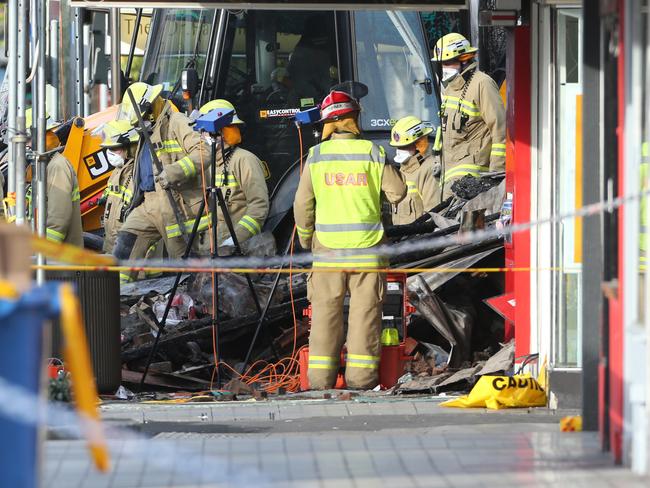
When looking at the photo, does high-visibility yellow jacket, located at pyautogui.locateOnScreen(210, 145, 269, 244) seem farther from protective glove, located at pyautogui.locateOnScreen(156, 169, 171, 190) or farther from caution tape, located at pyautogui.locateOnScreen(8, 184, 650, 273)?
caution tape, located at pyautogui.locateOnScreen(8, 184, 650, 273)

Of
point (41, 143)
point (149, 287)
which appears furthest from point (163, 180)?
point (41, 143)

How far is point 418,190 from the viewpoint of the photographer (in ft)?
46.4

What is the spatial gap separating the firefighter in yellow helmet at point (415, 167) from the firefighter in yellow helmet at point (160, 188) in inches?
75.6

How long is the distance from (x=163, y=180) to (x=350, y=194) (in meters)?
3.51

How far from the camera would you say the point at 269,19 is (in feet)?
49.9

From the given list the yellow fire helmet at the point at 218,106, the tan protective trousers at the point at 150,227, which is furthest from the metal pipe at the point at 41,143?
the tan protective trousers at the point at 150,227

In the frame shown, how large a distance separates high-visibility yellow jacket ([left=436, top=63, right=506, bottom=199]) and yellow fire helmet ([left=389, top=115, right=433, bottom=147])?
1.32 feet

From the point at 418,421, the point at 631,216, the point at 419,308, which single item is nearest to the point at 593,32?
the point at 631,216

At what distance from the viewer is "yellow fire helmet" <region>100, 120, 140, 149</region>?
1447 cm

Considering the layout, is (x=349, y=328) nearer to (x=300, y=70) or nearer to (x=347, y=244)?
(x=347, y=244)

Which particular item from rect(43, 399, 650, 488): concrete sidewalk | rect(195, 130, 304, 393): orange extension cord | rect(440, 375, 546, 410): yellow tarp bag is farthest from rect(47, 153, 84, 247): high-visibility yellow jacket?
rect(440, 375, 546, 410): yellow tarp bag

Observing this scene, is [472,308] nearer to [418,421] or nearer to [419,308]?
[419,308]

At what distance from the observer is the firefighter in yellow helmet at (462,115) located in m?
13.2

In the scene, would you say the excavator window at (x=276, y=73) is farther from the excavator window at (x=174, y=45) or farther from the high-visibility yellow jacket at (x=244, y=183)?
the high-visibility yellow jacket at (x=244, y=183)
